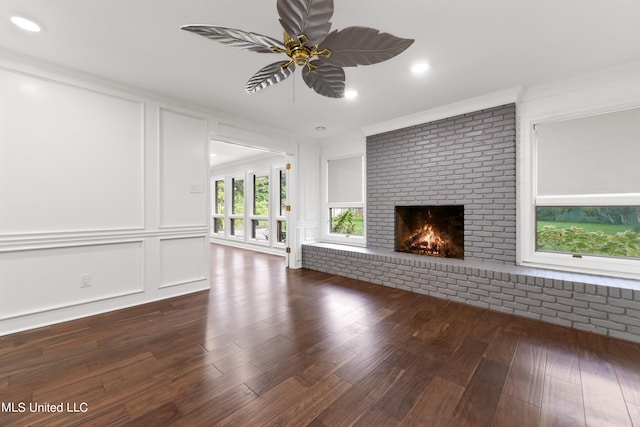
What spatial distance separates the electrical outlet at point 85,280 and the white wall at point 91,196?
11 millimetres

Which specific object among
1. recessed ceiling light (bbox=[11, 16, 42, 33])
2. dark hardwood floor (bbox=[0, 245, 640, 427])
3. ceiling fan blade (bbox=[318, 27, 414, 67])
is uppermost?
recessed ceiling light (bbox=[11, 16, 42, 33])

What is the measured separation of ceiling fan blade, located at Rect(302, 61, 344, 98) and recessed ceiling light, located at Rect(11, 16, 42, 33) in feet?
6.80

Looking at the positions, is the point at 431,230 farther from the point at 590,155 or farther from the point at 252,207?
the point at 252,207

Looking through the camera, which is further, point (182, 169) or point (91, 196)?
point (182, 169)

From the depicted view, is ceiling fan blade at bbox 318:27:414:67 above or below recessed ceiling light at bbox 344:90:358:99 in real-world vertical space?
below

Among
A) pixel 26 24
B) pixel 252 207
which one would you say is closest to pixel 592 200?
pixel 26 24

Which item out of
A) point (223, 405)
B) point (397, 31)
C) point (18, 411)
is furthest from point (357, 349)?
point (397, 31)

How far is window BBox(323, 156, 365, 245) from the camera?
491 cm

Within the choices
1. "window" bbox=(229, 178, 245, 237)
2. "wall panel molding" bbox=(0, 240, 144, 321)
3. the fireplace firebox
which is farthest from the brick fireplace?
"window" bbox=(229, 178, 245, 237)

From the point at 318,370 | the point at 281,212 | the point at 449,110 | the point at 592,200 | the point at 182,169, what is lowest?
the point at 318,370

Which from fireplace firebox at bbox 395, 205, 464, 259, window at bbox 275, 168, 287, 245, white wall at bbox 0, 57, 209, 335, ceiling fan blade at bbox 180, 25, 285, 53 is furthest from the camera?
window at bbox 275, 168, 287, 245

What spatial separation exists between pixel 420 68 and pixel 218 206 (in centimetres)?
756

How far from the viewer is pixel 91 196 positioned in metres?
2.85

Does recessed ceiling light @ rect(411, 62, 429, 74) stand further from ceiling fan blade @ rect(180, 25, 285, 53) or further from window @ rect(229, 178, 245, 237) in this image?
window @ rect(229, 178, 245, 237)
